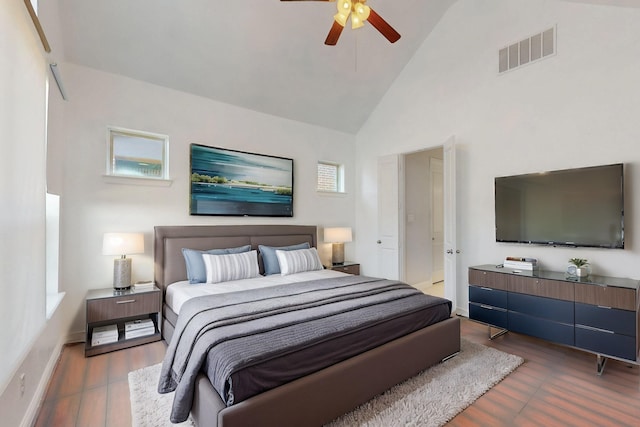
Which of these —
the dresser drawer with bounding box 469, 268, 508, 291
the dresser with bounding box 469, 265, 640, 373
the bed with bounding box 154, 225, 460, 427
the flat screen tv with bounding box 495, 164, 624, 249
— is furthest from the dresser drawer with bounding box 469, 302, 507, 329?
the flat screen tv with bounding box 495, 164, 624, 249

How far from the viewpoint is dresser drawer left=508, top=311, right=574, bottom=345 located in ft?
8.80

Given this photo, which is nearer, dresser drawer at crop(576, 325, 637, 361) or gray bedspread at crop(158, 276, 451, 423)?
gray bedspread at crop(158, 276, 451, 423)

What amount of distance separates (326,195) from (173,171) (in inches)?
96.5

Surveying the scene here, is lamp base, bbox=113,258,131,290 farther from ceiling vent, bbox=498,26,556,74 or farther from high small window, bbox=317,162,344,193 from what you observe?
ceiling vent, bbox=498,26,556,74

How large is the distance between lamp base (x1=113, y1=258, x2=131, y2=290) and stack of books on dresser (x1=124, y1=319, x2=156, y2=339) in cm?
40

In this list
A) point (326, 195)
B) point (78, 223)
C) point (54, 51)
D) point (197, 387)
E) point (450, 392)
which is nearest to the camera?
point (197, 387)

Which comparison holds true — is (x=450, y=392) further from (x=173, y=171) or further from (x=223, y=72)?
(x=223, y=72)

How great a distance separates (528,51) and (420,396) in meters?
3.83

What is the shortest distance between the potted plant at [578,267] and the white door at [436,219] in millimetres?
2818

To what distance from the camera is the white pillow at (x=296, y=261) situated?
3781 millimetres

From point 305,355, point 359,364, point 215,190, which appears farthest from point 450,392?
point 215,190

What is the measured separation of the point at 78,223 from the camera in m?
3.11

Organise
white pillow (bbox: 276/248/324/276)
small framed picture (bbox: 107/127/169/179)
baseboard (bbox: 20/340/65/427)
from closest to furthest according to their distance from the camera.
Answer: baseboard (bbox: 20/340/65/427) → small framed picture (bbox: 107/127/169/179) → white pillow (bbox: 276/248/324/276)

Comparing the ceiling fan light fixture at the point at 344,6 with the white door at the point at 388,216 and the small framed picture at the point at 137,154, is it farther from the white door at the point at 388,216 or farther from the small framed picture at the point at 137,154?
the white door at the point at 388,216
